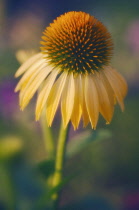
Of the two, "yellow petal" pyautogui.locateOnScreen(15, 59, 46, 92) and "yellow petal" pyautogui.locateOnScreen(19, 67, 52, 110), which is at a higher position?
"yellow petal" pyautogui.locateOnScreen(15, 59, 46, 92)

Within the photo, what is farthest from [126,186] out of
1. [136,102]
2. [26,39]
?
[26,39]

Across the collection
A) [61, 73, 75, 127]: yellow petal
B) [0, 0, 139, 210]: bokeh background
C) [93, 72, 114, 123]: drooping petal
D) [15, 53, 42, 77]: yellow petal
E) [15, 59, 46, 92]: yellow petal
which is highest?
[15, 53, 42, 77]: yellow petal

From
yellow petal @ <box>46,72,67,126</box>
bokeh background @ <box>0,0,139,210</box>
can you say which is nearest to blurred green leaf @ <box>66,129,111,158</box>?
bokeh background @ <box>0,0,139,210</box>

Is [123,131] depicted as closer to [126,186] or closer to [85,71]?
[126,186]

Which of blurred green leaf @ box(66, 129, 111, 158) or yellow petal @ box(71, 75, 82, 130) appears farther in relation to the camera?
blurred green leaf @ box(66, 129, 111, 158)

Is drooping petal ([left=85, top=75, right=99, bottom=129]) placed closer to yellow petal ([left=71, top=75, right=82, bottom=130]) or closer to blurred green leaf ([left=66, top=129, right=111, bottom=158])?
yellow petal ([left=71, top=75, right=82, bottom=130])

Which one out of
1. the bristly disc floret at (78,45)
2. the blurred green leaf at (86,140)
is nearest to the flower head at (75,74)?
the bristly disc floret at (78,45)
